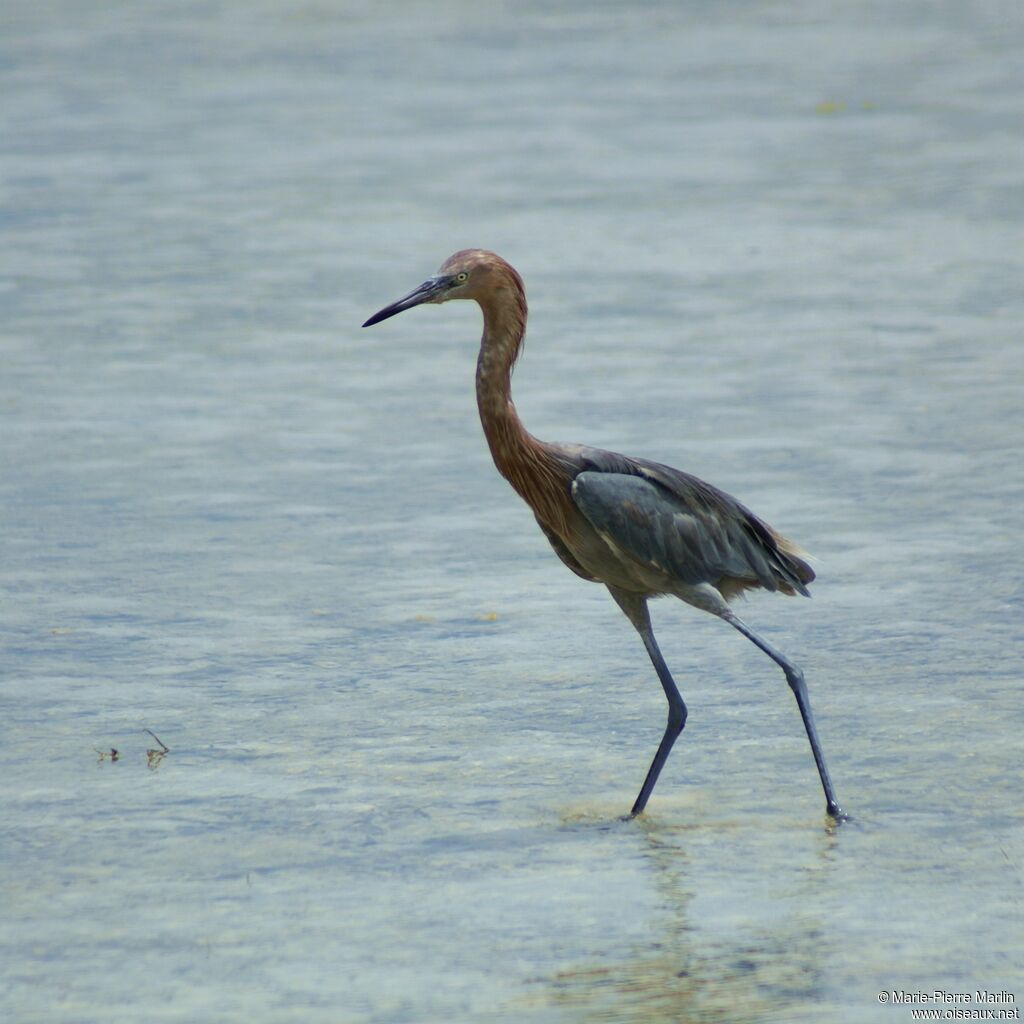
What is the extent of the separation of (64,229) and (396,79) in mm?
6601

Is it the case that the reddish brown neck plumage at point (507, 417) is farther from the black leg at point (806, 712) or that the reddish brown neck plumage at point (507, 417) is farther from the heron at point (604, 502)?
the black leg at point (806, 712)

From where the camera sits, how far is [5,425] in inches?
411

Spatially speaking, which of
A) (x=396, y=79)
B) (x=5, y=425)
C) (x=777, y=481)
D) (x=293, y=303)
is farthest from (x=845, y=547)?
(x=396, y=79)

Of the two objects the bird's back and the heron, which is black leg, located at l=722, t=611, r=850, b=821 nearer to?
the heron

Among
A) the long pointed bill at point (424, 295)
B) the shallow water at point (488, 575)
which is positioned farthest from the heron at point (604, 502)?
the shallow water at point (488, 575)

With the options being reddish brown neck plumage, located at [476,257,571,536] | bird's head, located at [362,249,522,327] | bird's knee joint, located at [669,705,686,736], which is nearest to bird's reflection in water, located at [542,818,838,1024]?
bird's knee joint, located at [669,705,686,736]

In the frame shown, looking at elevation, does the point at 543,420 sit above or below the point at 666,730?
below

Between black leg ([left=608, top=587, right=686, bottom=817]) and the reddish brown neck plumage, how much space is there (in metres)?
0.36

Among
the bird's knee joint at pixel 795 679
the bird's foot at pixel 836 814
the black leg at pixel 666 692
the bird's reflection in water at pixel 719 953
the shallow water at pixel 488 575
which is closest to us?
the bird's reflection in water at pixel 719 953

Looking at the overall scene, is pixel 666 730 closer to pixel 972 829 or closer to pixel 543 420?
pixel 972 829

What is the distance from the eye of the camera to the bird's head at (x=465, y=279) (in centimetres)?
592

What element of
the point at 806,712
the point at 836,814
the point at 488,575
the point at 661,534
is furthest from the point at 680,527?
the point at 488,575

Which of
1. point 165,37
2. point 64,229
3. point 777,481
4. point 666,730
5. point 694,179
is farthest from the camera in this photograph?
point 165,37

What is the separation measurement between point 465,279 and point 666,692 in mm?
1327
